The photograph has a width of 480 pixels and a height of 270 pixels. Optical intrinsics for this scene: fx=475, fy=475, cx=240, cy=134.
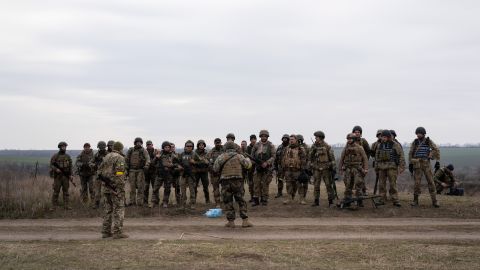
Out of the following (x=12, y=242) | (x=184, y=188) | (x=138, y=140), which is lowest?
(x=12, y=242)

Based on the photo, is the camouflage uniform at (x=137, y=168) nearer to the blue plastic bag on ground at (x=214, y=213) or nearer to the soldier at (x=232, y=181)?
the blue plastic bag on ground at (x=214, y=213)

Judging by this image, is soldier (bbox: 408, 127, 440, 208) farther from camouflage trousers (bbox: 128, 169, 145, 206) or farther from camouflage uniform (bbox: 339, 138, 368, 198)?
camouflage trousers (bbox: 128, 169, 145, 206)

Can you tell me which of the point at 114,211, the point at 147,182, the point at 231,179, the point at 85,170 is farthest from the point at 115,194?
the point at 85,170

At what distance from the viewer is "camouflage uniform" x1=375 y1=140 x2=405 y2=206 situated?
16.0m

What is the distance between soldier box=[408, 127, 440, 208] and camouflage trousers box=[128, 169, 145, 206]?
939cm

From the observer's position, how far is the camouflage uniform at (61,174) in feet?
56.0

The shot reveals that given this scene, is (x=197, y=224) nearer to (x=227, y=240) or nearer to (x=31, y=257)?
(x=227, y=240)

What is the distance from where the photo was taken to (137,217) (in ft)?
51.4

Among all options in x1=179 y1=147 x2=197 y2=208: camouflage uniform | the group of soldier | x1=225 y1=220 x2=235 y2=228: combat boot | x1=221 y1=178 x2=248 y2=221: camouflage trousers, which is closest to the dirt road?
x1=225 y1=220 x2=235 y2=228: combat boot

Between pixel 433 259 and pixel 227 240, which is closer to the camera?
pixel 433 259

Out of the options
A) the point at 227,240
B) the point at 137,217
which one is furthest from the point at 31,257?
the point at 137,217

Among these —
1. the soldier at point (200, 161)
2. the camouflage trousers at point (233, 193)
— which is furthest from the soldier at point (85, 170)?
the camouflage trousers at point (233, 193)

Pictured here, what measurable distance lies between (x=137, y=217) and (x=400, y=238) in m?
8.31

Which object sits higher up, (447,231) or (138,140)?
(138,140)
